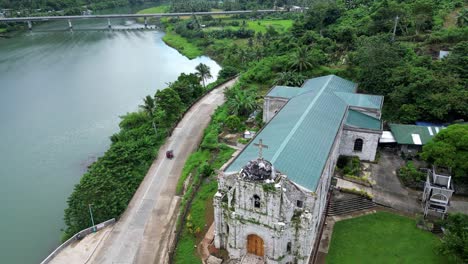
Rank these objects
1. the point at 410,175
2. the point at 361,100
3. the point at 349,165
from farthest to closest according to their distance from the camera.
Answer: the point at 361,100, the point at 349,165, the point at 410,175

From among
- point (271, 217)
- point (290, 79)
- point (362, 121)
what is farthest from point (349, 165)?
point (290, 79)

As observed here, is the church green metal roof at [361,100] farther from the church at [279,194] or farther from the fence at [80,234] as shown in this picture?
the fence at [80,234]

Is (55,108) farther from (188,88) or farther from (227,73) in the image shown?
(227,73)

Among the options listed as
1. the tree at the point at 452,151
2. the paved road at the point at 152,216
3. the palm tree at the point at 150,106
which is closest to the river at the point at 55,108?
the palm tree at the point at 150,106

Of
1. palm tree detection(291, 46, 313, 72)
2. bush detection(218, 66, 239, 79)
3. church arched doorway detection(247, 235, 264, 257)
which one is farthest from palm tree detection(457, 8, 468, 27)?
church arched doorway detection(247, 235, 264, 257)

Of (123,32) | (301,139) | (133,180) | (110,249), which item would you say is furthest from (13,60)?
(301,139)

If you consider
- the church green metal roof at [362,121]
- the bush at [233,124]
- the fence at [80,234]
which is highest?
the church green metal roof at [362,121]
